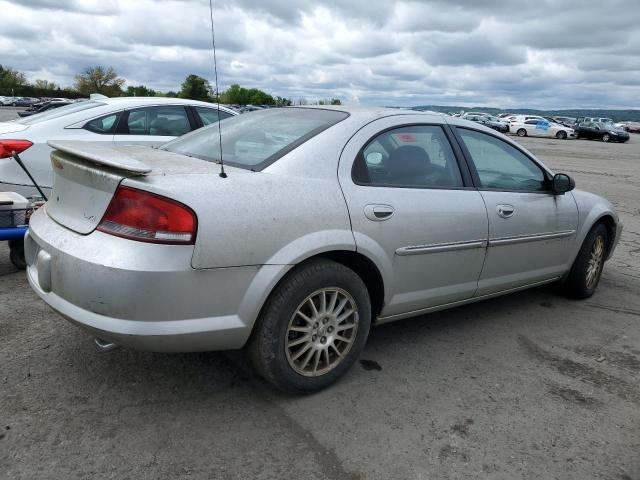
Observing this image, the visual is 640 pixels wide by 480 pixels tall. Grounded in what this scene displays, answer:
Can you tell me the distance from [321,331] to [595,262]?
306 cm

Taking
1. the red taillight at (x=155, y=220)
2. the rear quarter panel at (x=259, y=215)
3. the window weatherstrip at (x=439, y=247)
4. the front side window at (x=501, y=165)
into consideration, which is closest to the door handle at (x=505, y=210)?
the front side window at (x=501, y=165)

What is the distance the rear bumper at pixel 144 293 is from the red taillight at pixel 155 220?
0.12 ft

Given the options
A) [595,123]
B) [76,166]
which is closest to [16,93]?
[595,123]

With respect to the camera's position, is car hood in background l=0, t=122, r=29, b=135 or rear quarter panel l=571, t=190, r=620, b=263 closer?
rear quarter panel l=571, t=190, r=620, b=263

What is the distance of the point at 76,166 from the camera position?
2758 mm

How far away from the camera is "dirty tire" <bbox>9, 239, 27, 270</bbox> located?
4702 millimetres

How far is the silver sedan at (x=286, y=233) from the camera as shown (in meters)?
2.40

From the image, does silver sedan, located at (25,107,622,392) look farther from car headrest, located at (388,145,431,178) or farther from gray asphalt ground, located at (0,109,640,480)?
gray asphalt ground, located at (0,109,640,480)

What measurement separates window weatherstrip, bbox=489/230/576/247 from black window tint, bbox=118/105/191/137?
436 centimetres

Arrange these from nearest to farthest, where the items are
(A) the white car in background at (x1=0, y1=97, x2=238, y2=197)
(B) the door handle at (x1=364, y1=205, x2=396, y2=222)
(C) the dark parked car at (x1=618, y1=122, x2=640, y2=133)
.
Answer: (B) the door handle at (x1=364, y1=205, x2=396, y2=222) < (A) the white car in background at (x1=0, y1=97, x2=238, y2=197) < (C) the dark parked car at (x1=618, y1=122, x2=640, y2=133)

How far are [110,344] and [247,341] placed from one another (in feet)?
2.15

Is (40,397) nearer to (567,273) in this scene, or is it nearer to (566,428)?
(566,428)

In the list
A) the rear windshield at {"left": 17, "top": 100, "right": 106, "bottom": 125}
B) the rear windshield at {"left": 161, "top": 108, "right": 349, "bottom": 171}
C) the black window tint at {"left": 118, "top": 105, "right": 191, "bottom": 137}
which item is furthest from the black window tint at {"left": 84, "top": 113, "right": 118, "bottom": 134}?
the rear windshield at {"left": 161, "top": 108, "right": 349, "bottom": 171}

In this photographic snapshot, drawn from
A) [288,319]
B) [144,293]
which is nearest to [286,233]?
[288,319]
